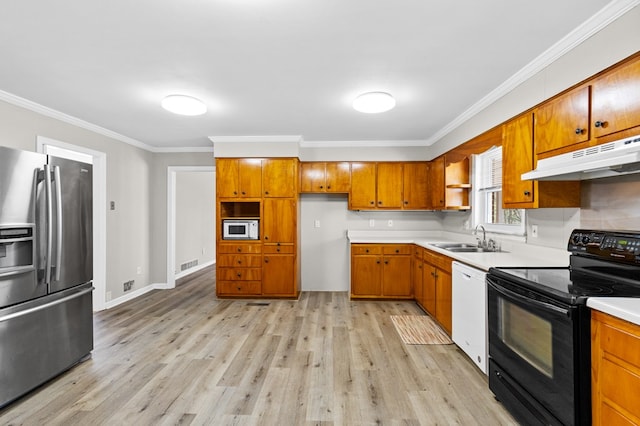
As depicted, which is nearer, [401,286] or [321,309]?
A: [321,309]

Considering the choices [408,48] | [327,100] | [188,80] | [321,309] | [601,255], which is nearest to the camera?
[601,255]

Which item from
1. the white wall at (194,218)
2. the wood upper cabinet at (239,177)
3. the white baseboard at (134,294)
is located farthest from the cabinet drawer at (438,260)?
the white wall at (194,218)

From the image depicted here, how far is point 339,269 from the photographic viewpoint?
5121mm

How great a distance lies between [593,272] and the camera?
1.79 m

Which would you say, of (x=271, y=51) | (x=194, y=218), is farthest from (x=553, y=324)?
(x=194, y=218)

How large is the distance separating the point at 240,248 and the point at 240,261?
19cm

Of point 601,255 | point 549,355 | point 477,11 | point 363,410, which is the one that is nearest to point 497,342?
point 549,355

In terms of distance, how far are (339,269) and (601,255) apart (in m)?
3.68

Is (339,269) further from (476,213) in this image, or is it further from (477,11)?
(477,11)

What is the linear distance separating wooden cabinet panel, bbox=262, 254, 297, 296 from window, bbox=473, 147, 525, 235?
261 cm

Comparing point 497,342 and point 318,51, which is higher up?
point 318,51

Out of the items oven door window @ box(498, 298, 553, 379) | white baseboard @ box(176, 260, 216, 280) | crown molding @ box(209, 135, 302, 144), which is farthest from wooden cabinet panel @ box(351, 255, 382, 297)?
white baseboard @ box(176, 260, 216, 280)

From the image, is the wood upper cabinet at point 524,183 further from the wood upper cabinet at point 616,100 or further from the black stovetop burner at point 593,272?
the wood upper cabinet at point 616,100

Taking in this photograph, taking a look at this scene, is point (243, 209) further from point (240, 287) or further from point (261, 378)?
point (261, 378)
